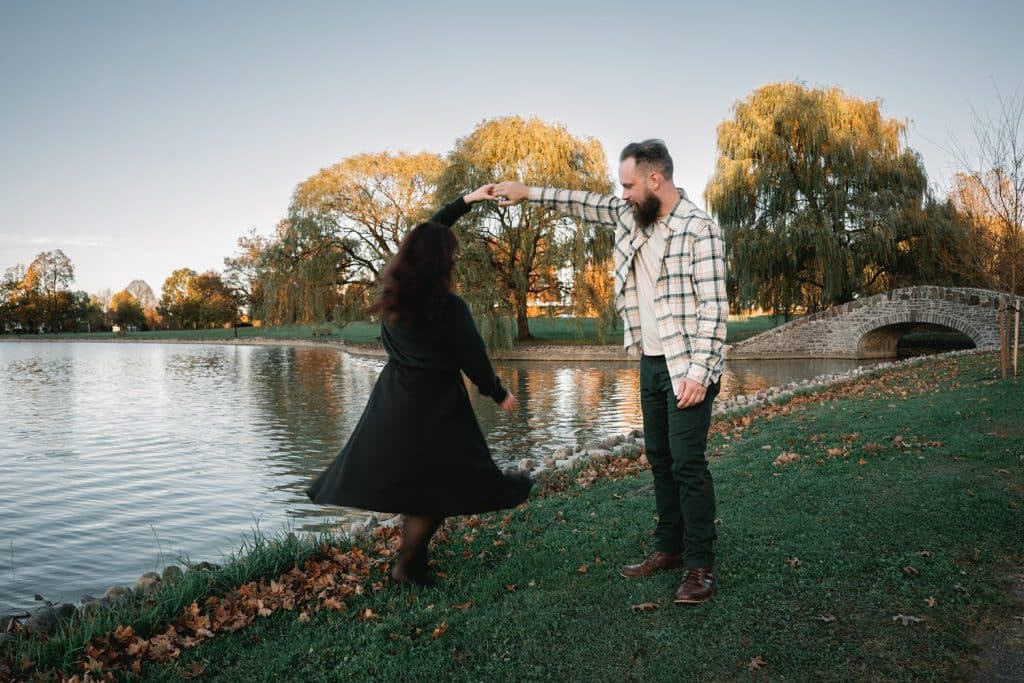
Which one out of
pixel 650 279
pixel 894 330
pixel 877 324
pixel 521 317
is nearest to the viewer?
pixel 650 279

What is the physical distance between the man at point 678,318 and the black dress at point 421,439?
2.81 feet

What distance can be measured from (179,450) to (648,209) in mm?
9855

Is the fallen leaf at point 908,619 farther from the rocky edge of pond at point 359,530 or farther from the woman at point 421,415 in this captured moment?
the rocky edge of pond at point 359,530

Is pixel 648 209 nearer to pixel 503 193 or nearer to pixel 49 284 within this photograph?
pixel 503 193

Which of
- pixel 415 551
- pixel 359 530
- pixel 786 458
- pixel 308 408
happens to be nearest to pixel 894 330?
pixel 308 408

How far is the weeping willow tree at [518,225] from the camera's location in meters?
25.4

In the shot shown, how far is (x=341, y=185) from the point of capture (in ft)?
106

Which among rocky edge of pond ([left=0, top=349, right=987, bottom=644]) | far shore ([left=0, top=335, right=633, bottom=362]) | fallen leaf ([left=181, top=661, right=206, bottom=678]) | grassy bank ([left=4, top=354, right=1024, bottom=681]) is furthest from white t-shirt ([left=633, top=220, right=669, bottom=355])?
far shore ([left=0, top=335, right=633, bottom=362])

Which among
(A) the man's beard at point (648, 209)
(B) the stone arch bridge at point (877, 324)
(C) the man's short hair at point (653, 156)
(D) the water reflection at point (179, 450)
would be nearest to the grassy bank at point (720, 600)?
(A) the man's beard at point (648, 209)

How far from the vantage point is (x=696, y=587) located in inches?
131

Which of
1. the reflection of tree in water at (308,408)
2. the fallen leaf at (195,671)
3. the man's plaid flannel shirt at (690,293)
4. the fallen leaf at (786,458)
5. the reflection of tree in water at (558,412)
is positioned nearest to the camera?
the fallen leaf at (195,671)

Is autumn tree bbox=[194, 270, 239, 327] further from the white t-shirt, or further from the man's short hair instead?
the man's short hair

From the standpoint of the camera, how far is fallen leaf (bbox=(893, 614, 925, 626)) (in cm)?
305

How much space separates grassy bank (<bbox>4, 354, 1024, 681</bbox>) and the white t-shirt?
4.04 feet
